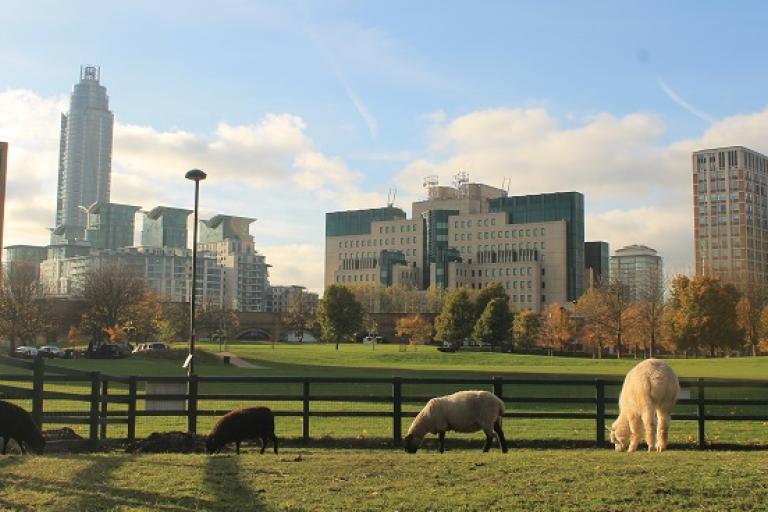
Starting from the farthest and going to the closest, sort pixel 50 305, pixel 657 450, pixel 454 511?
pixel 50 305 < pixel 657 450 < pixel 454 511

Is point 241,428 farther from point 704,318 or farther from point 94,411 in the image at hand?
point 704,318

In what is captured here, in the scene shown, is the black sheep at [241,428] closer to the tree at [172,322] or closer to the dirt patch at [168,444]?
the dirt patch at [168,444]

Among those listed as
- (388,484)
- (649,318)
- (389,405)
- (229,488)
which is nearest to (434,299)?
(649,318)

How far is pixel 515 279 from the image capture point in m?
183

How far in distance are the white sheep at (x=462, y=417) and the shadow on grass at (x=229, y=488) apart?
4.33 metres

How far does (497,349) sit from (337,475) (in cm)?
9130

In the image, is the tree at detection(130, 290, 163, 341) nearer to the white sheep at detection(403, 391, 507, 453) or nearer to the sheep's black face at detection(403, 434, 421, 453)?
the sheep's black face at detection(403, 434, 421, 453)

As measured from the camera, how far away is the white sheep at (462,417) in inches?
561

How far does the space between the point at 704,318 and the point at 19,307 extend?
218 feet

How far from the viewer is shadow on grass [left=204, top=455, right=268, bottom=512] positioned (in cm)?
850

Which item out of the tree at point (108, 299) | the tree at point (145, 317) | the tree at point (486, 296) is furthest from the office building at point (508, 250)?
the tree at point (108, 299)

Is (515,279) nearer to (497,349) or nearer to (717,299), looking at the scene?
(497,349)

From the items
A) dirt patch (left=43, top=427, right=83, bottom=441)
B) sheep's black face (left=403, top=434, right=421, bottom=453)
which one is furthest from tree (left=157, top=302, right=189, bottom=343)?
sheep's black face (left=403, top=434, right=421, bottom=453)

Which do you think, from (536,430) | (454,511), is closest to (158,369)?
(536,430)
